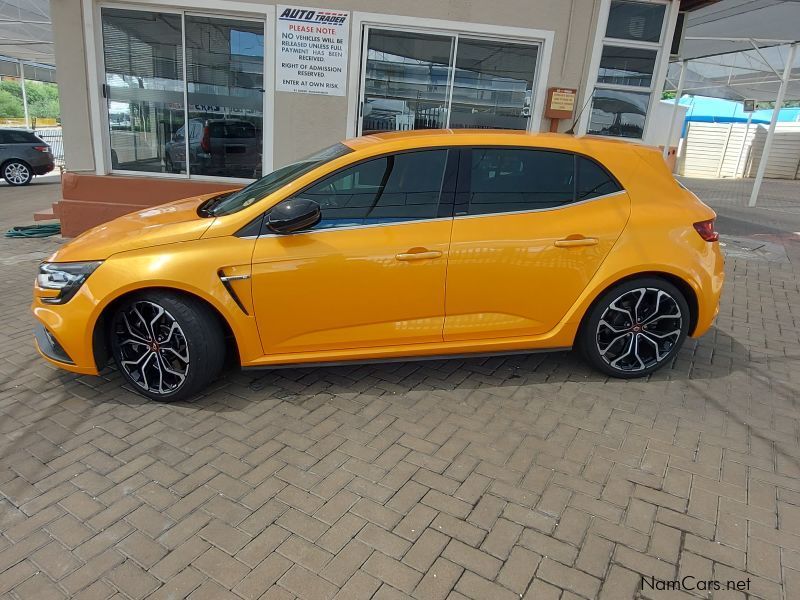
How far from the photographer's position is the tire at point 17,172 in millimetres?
14406

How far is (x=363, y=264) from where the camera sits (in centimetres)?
318

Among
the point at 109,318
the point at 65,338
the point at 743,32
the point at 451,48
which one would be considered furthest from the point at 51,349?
the point at 743,32

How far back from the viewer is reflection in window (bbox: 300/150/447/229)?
3.26 m

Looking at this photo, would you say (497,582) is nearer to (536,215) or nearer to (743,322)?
(536,215)

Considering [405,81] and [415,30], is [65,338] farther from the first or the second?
[415,30]

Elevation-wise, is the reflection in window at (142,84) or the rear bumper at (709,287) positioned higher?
the reflection in window at (142,84)

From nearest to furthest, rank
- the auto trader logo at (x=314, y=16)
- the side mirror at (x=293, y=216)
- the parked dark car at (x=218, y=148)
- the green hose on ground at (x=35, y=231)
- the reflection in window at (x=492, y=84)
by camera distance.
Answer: the side mirror at (x=293, y=216), the auto trader logo at (x=314, y=16), the reflection in window at (x=492, y=84), the parked dark car at (x=218, y=148), the green hose on ground at (x=35, y=231)

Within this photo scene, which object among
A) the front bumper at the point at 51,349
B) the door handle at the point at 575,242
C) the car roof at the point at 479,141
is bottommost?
the front bumper at the point at 51,349

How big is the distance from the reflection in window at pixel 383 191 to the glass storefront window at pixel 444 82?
4.39 m

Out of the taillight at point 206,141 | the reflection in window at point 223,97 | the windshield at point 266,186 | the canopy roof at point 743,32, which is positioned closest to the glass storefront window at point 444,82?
the reflection in window at point 223,97

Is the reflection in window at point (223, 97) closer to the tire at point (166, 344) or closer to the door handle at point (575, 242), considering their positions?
the tire at point (166, 344)

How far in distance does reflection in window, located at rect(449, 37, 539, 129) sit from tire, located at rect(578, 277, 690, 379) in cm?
479

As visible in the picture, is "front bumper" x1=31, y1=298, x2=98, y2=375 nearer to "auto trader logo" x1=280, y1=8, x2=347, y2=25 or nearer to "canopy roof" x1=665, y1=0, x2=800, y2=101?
"auto trader logo" x1=280, y1=8, x2=347, y2=25

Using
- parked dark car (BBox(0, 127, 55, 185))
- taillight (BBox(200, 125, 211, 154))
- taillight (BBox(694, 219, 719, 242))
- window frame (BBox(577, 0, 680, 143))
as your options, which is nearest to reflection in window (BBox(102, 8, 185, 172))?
taillight (BBox(200, 125, 211, 154))
